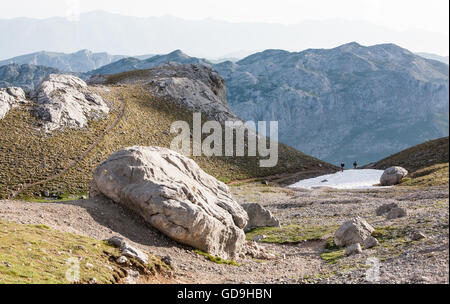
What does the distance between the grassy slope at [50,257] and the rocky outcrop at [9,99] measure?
64712 mm

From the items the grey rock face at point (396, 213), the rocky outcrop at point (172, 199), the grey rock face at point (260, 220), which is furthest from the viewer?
the grey rock face at point (260, 220)

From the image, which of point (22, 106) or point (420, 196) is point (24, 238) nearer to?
point (420, 196)

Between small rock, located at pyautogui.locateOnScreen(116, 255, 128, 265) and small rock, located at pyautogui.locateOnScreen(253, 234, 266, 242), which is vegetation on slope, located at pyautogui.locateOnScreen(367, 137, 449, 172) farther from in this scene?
small rock, located at pyautogui.locateOnScreen(116, 255, 128, 265)

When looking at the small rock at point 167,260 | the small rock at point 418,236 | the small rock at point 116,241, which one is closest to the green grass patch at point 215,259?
the small rock at point 167,260

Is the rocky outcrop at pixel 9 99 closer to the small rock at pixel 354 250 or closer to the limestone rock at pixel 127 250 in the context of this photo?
the limestone rock at pixel 127 250

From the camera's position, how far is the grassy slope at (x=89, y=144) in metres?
69.7

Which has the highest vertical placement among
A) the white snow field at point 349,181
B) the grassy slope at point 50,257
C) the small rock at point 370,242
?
the grassy slope at point 50,257

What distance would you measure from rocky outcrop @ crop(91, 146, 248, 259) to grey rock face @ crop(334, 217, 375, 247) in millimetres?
8536

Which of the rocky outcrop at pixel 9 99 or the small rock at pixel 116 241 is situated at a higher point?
the rocky outcrop at pixel 9 99

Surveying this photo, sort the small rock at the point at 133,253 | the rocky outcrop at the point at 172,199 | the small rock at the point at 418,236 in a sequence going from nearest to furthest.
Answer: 1. the small rock at the point at 133,253
2. the small rock at the point at 418,236
3. the rocky outcrop at the point at 172,199

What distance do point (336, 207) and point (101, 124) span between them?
58846mm

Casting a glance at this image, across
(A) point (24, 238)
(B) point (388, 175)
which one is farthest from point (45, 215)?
(B) point (388, 175)

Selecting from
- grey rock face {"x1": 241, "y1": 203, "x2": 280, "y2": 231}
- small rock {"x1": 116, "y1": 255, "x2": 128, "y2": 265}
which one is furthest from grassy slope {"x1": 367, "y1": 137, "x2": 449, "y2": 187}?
small rock {"x1": 116, "y1": 255, "x2": 128, "y2": 265}

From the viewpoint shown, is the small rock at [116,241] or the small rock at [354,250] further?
the small rock at [354,250]
